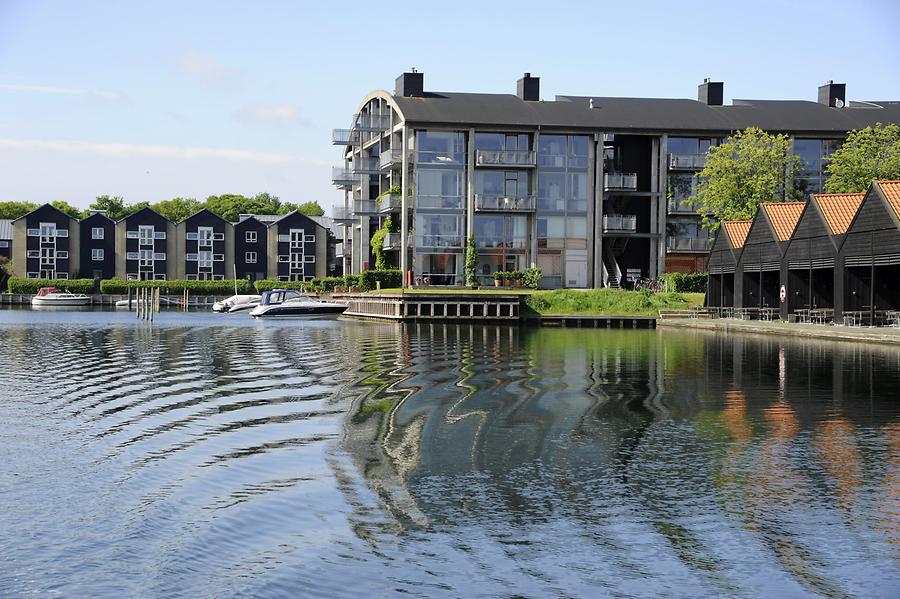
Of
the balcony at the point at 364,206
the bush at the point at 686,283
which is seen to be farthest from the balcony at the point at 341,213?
the bush at the point at 686,283

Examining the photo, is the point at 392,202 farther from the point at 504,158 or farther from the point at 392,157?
the point at 504,158

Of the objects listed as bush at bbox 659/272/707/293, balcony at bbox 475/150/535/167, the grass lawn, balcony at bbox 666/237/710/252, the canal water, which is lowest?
the canal water

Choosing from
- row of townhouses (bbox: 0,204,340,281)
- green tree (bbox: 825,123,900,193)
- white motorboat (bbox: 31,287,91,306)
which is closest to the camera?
green tree (bbox: 825,123,900,193)

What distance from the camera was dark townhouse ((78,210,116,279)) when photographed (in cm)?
12900

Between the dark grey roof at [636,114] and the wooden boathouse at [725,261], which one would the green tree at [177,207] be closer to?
the dark grey roof at [636,114]

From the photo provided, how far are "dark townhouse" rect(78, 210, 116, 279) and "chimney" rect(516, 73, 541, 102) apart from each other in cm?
6802

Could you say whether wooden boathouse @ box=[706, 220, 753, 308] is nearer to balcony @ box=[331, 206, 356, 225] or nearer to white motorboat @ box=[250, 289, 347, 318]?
white motorboat @ box=[250, 289, 347, 318]

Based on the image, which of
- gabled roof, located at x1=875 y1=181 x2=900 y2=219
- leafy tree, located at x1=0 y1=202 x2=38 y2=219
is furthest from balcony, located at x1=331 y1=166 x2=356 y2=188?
leafy tree, located at x1=0 y1=202 x2=38 y2=219

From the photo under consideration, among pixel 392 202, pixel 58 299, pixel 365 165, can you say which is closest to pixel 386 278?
pixel 392 202

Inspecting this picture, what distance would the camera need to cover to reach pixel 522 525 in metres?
11.5

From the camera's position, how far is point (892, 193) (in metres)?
45.3

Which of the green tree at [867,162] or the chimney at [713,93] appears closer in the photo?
the green tree at [867,162]

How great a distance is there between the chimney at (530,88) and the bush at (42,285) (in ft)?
213

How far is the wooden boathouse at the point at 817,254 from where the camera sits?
50.0 m
